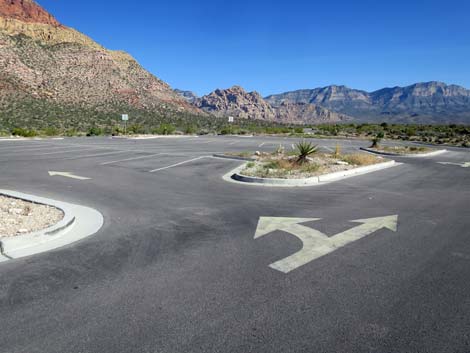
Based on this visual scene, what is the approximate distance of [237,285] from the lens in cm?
466

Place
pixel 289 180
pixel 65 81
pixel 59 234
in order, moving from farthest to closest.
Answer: pixel 65 81
pixel 289 180
pixel 59 234

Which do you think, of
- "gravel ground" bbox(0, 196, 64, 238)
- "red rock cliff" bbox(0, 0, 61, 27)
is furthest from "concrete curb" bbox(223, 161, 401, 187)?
"red rock cliff" bbox(0, 0, 61, 27)

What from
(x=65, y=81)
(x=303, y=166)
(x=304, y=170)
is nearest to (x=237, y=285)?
(x=304, y=170)

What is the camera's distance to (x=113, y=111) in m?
71.8

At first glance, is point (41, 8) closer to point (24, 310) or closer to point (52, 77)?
point (52, 77)

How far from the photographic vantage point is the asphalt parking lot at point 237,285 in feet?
11.7

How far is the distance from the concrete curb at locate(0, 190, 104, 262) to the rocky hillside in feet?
167

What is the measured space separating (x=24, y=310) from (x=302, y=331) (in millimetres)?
2780

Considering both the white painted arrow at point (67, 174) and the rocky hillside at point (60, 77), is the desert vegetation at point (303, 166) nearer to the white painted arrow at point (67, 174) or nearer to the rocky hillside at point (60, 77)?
the white painted arrow at point (67, 174)

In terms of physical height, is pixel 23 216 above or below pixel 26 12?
below

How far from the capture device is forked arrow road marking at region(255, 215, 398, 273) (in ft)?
18.0

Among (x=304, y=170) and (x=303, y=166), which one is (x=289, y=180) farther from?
(x=303, y=166)

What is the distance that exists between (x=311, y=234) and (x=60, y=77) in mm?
79993

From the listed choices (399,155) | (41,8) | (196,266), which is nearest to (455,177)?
(399,155)
